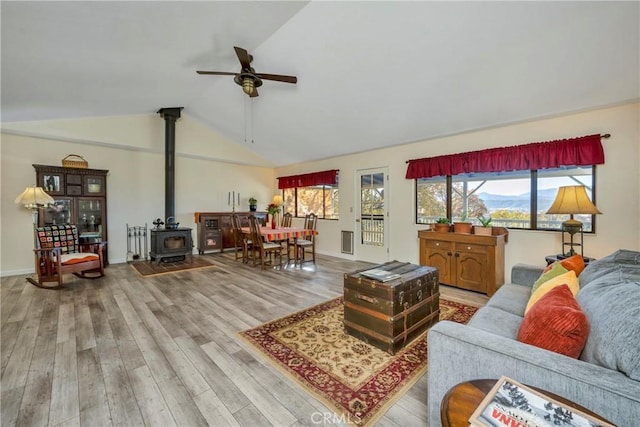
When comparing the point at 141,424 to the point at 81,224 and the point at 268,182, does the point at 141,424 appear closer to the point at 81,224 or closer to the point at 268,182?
the point at 81,224

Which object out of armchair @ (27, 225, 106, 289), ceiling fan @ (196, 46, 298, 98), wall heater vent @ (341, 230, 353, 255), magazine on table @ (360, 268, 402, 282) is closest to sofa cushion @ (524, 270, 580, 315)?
magazine on table @ (360, 268, 402, 282)

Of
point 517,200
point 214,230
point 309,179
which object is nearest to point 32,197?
point 214,230

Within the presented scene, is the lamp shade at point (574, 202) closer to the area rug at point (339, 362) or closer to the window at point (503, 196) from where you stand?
the window at point (503, 196)

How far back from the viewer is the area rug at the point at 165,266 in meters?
4.85

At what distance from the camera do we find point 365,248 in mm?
5871

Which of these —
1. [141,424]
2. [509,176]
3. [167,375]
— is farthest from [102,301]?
[509,176]

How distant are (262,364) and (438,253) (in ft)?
10.1

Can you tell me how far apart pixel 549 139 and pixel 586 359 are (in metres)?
3.56

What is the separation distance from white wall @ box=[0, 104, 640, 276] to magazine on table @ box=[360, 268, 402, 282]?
105 inches

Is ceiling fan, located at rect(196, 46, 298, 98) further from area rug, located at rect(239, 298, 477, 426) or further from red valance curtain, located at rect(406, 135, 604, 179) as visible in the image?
area rug, located at rect(239, 298, 477, 426)

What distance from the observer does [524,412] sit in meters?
0.81

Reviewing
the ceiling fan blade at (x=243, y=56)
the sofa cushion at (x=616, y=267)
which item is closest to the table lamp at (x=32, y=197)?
the ceiling fan blade at (x=243, y=56)

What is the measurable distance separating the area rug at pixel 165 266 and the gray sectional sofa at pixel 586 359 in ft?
16.1

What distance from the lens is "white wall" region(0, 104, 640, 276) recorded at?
3178mm
